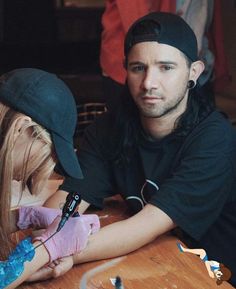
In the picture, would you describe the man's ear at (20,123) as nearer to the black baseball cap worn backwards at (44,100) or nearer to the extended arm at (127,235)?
the black baseball cap worn backwards at (44,100)

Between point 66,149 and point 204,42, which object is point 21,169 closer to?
point 66,149

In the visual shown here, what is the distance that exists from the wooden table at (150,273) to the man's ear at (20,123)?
0.41m

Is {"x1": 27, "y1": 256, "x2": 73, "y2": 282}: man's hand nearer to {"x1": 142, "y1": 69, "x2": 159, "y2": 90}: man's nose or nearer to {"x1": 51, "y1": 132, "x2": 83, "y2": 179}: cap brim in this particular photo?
{"x1": 51, "y1": 132, "x2": 83, "y2": 179}: cap brim

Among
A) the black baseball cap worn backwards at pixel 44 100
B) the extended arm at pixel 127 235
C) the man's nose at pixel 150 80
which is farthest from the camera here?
the man's nose at pixel 150 80

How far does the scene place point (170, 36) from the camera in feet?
5.41

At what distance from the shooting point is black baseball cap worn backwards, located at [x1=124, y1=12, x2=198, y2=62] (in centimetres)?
164

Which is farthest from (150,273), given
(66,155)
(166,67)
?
(166,67)

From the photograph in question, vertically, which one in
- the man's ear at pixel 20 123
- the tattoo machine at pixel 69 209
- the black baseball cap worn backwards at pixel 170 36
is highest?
the black baseball cap worn backwards at pixel 170 36

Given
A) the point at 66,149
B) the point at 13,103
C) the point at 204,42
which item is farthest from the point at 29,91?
the point at 204,42

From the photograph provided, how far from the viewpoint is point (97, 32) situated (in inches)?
181

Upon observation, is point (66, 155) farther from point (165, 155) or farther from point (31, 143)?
point (165, 155)

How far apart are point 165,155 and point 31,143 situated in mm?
647

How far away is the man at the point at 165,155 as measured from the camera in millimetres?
1529

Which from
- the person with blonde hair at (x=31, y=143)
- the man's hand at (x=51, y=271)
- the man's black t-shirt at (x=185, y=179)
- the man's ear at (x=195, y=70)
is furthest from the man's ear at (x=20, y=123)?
the man's ear at (x=195, y=70)
